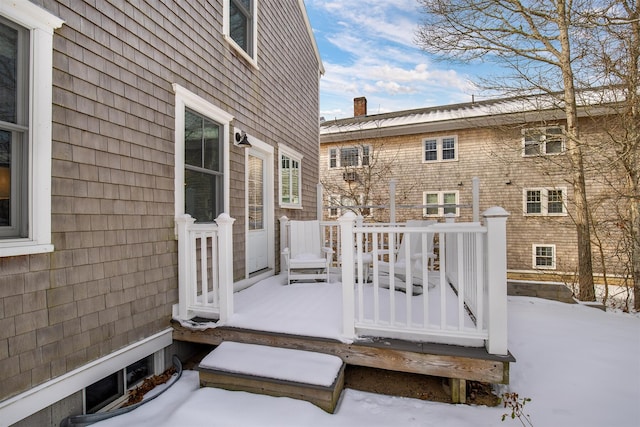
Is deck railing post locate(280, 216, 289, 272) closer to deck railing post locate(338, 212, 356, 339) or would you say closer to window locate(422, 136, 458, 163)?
deck railing post locate(338, 212, 356, 339)

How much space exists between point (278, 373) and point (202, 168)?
243 cm

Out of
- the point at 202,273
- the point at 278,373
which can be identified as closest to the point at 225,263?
the point at 202,273

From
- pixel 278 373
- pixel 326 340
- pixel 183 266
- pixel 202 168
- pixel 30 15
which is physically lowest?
pixel 278 373

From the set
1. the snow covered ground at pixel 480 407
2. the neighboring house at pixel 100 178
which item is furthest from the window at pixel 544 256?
the neighboring house at pixel 100 178

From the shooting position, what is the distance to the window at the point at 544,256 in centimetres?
1009

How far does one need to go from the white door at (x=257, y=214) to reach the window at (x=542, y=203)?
9.11 m

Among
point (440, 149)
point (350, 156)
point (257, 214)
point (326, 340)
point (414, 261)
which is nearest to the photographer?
point (326, 340)

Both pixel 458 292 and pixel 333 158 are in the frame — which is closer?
pixel 458 292

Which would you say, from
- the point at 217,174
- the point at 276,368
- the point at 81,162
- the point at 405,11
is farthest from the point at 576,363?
the point at 405,11

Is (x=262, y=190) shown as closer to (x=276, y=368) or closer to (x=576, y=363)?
(x=276, y=368)

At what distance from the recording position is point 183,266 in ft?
10.5

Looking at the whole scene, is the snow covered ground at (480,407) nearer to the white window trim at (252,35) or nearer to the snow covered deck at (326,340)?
the snow covered deck at (326,340)

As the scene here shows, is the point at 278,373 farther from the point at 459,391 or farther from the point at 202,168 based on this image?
the point at 202,168

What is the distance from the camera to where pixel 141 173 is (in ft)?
9.38
